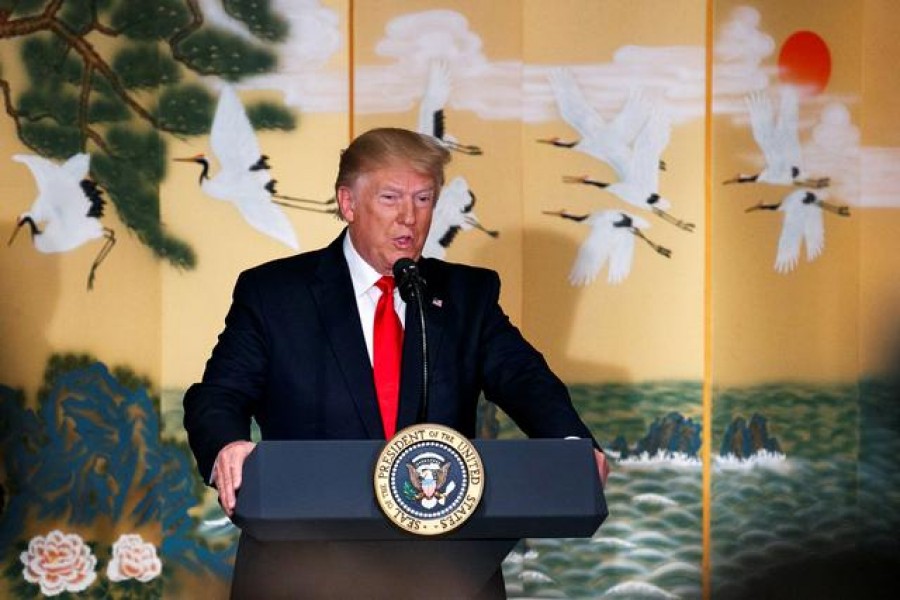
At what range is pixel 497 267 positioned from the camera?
4848 mm

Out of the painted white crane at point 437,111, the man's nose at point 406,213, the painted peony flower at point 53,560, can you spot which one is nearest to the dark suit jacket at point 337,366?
the man's nose at point 406,213

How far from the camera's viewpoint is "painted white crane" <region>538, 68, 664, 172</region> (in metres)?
4.90

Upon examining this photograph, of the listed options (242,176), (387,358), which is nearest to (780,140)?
(242,176)

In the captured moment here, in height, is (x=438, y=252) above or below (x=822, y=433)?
above

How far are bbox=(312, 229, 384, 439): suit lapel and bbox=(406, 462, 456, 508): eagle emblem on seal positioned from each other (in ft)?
1.53

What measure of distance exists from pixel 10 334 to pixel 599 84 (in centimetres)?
219

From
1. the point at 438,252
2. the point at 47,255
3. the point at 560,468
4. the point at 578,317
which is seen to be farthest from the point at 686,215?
the point at 560,468

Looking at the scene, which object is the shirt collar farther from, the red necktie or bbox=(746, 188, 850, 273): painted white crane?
bbox=(746, 188, 850, 273): painted white crane

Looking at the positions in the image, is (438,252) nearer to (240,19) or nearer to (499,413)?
(499,413)

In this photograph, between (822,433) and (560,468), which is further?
(822,433)

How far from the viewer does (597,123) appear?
4918 mm

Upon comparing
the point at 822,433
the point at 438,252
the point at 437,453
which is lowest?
the point at 822,433

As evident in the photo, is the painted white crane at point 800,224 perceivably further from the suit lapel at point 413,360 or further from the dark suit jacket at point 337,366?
the suit lapel at point 413,360

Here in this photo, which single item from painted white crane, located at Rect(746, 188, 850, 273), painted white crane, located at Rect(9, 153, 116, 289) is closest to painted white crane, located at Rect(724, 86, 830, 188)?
painted white crane, located at Rect(746, 188, 850, 273)
